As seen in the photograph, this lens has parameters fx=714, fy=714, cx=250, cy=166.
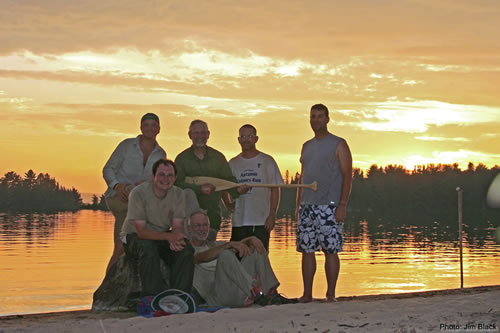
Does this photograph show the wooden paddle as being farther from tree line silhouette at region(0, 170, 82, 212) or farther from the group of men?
tree line silhouette at region(0, 170, 82, 212)

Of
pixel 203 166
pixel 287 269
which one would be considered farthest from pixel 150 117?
pixel 287 269

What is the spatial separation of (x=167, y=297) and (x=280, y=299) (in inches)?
52.6

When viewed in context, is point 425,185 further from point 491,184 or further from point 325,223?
point 325,223

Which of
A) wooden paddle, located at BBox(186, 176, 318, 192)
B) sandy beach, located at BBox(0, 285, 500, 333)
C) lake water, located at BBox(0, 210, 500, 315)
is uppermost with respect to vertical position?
wooden paddle, located at BBox(186, 176, 318, 192)

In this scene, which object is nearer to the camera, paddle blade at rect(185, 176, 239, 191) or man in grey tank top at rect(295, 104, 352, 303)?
paddle blade at rect(185, 176, 239, 191)

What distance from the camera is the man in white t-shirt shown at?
27.2 ft

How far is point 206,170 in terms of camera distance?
8125 millimetres

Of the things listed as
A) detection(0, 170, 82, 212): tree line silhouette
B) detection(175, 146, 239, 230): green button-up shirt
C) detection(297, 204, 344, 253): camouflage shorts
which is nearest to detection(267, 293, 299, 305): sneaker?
detection(297, 204, 344, 253): camouflage shorts

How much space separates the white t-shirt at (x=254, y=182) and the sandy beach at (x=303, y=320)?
1219 mm

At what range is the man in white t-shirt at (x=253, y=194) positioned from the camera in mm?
8281

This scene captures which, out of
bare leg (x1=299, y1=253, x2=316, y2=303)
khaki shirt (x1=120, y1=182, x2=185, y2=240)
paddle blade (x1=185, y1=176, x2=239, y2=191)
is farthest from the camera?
bare leg (x1=299, y1=253, x2=316, y2=303)

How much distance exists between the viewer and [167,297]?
731cm

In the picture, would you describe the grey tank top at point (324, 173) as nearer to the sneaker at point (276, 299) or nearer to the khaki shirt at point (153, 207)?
the sneaker at point (276, 299)

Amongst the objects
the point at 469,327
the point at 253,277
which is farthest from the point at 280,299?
the point at 469,327
